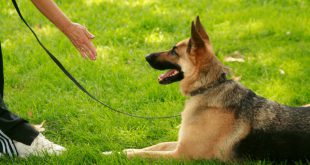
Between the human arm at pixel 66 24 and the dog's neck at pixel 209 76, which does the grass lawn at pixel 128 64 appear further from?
the human arm at pixel 66 24

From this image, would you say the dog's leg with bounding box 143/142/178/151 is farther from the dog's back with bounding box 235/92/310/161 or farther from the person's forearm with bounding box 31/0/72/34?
the person's forearm with bounding box 31/0/72/34

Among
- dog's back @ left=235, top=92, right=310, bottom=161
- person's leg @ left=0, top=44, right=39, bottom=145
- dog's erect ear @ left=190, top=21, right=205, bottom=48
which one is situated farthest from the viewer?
person's leg @ left=0, top=44, right=39, bottom=145

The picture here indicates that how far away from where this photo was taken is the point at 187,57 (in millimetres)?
4395

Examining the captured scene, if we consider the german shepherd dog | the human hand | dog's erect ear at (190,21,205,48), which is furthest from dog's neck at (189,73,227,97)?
the human hand

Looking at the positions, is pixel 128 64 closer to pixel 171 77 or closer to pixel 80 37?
pixel 171 77

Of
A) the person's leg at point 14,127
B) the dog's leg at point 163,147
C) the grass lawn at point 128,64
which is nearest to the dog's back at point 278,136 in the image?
the grass lawn at point 128,64

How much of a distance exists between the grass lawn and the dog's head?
0.77 m

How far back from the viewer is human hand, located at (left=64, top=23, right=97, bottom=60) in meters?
4.30

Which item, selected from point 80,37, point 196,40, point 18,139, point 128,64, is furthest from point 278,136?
point 128,64

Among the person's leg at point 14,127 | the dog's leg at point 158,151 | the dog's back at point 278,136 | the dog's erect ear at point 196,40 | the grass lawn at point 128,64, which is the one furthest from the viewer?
the grass lawn at point 128,64

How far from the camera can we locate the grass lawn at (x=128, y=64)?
5074mm

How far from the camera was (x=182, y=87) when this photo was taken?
179 inches

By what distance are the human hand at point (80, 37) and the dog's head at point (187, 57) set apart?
63cm

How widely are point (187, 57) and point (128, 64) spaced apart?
2.25 metres
